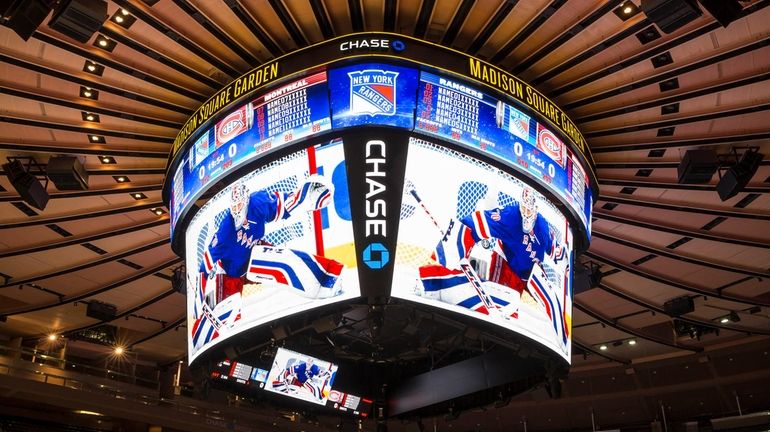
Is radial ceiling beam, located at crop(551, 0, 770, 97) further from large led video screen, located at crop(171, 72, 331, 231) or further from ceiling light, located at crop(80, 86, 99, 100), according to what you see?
ceiling light, located at crop(80, 86, 99, 100)

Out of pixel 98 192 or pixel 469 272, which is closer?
pixel 469 272

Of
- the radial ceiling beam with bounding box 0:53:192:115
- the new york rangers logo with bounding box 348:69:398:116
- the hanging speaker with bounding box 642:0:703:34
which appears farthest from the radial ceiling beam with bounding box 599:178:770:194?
the radial ceiling beam with bounding box 0:53:192:115

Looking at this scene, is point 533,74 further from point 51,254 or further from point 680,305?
point 51,254

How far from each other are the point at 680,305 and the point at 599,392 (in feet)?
25.6

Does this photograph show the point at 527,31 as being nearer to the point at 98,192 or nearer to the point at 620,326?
the point at 98,192

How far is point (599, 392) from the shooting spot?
2230cm

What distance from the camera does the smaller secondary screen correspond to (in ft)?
Result: 38.2

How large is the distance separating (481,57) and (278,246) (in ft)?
12.8

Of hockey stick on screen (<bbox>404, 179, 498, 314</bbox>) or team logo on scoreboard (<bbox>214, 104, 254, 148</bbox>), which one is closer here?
hockey stick on screen (<bbox>404, 179, 498, 314</bbox>)

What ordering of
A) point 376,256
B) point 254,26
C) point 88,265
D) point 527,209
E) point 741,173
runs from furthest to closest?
point 88,265
point 741,173
point 527,209
point 254,26
point 376,256

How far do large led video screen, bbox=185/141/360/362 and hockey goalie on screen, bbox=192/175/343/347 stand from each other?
1 cm

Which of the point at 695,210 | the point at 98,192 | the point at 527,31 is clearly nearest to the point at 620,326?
the point at 695,210

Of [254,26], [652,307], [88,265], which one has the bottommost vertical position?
[652,307]

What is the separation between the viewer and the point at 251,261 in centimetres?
904
